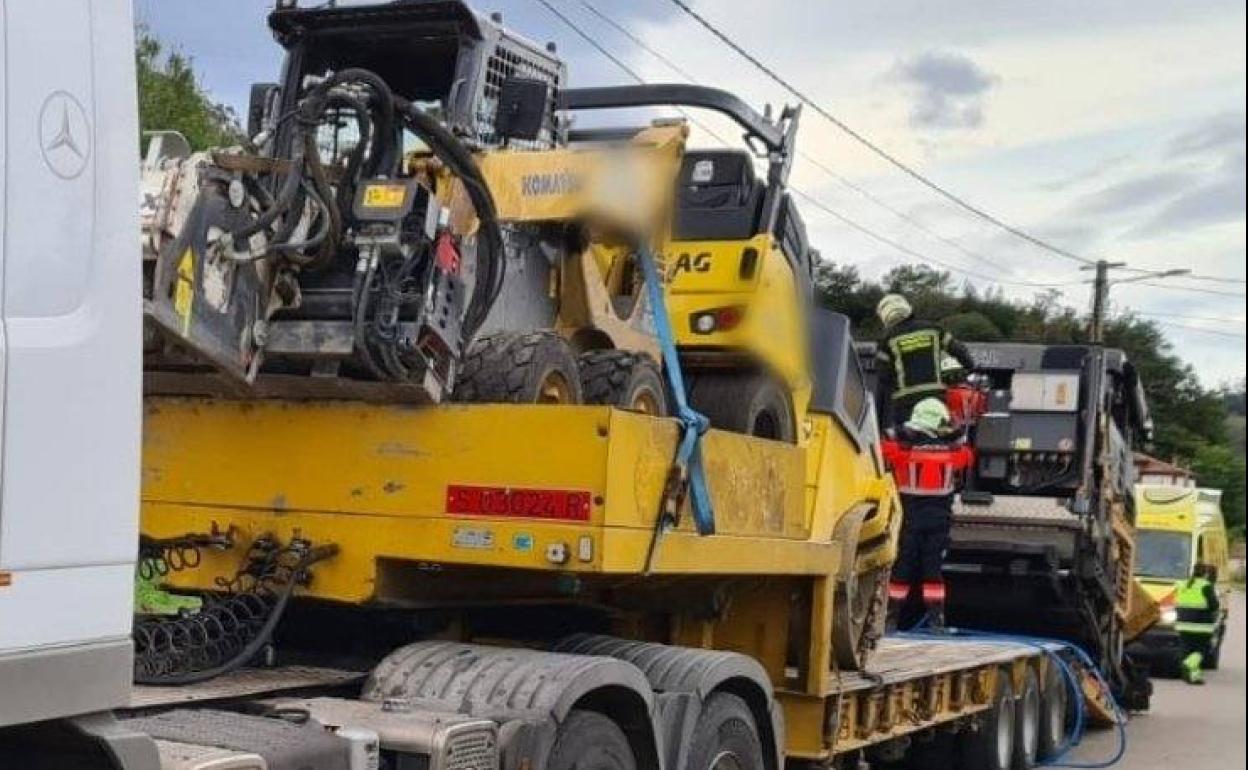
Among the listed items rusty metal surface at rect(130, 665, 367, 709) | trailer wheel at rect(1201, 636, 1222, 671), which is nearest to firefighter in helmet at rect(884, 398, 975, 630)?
rusty metal surface at rect(130, 665, 367, 709)

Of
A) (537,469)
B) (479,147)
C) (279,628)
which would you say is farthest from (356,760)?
(479,147)

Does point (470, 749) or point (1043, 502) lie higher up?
point (470, 749)

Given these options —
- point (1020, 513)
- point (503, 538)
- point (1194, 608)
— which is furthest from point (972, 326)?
point (1194, 608)

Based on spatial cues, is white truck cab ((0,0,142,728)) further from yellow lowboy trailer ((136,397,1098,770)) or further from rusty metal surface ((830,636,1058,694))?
rusty metal surface ((830,636,1058,694))

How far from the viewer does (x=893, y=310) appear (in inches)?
344

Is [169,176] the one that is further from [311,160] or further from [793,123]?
[793,123]

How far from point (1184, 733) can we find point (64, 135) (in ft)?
37.9

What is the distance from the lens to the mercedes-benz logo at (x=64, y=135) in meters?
2.76

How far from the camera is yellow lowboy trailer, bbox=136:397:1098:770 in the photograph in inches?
176

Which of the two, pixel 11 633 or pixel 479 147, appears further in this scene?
pixel 479 147

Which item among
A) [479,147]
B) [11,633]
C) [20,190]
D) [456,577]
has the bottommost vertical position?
[456,577]

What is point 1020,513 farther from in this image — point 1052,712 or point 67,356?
point 67,356

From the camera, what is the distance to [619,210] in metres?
5.48

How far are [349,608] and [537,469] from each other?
1021 mm
